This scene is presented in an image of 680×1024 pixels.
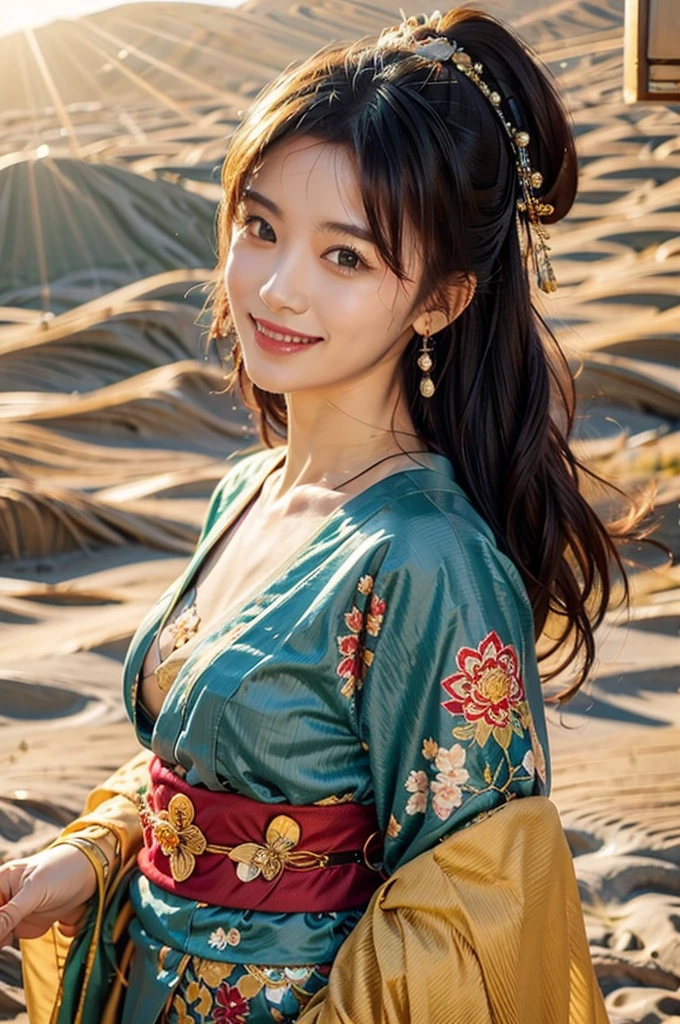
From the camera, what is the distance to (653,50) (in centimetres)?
134

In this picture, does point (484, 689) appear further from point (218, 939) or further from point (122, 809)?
point (122, 809)

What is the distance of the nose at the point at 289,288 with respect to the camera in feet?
3.86

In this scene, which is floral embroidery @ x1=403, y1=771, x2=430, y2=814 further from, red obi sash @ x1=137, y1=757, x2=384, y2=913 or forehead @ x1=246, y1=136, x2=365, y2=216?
forehead @ x1=246, y1=136, x2=365, y2=216

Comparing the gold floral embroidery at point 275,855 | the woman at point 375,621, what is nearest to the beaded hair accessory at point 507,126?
the woman at point 375,621

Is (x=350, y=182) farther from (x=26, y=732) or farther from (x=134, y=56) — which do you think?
(x=134, y=56)

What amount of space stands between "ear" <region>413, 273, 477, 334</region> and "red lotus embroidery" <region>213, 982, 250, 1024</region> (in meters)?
0.64

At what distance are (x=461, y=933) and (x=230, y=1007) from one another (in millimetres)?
246

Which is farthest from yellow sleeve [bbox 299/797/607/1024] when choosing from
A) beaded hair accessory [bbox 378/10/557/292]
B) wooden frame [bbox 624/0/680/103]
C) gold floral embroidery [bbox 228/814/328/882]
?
wooden frame [bbox 624/0/680/103]

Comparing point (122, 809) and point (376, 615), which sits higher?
point (376, 615)

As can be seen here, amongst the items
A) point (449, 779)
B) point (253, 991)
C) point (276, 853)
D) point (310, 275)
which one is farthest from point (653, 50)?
point (253, 991)

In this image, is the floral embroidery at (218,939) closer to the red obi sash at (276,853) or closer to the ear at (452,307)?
the red obi sash at (276,853)

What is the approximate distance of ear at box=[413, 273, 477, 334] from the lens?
1266 millimetres

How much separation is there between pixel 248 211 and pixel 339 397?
0.67 ft

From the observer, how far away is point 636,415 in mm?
4535
